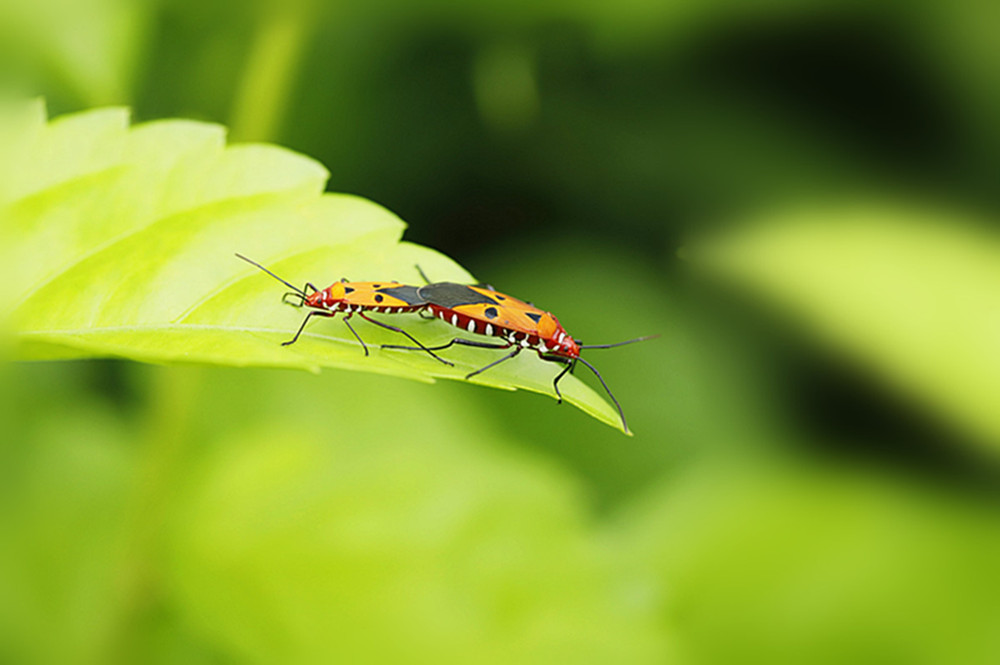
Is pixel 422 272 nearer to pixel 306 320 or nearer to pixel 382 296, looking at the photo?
pixel 306 320

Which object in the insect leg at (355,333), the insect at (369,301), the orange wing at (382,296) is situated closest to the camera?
the insect leg at (355,333)

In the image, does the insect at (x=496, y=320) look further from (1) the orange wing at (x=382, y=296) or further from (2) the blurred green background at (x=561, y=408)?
(2) the blurred green background at (x=561, y=408)

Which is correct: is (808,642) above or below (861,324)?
below

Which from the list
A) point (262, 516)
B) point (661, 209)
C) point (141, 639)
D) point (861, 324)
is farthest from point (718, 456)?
point (141, 639)

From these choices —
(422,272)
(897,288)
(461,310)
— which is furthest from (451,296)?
(897,288)

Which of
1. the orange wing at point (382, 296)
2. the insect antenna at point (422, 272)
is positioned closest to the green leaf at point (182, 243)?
the insect antenna at point (422, 272)

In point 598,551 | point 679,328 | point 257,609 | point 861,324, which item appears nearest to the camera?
point 257,609

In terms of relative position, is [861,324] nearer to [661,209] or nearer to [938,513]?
[938,513]
